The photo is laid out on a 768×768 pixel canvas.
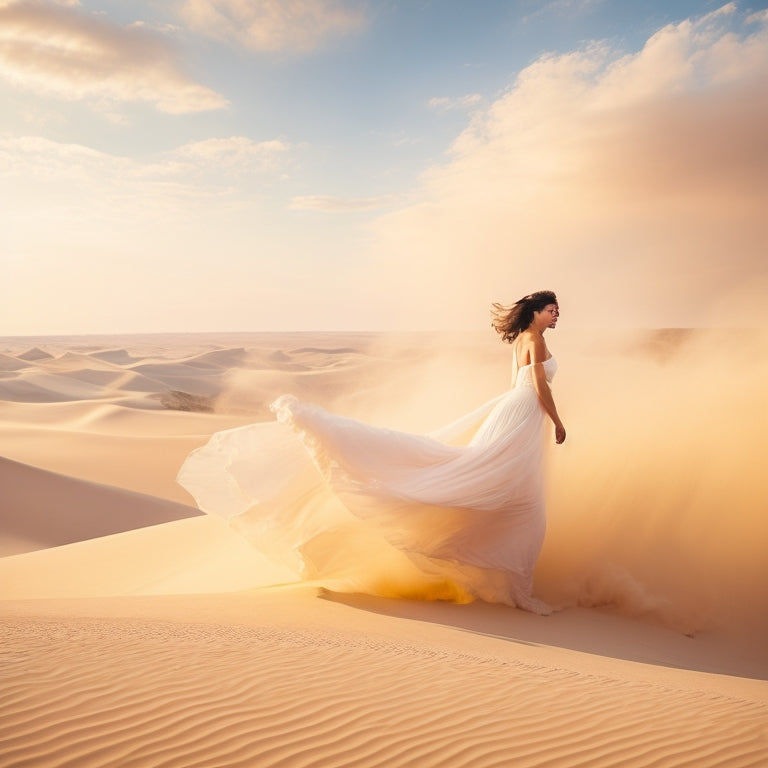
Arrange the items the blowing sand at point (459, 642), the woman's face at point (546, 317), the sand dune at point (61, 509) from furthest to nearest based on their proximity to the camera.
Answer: the sand dune at point (61, 509) → the woman's face at point (546, 317) → the blowing sand at point (459, 642)

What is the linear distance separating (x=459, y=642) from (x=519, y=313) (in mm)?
3063

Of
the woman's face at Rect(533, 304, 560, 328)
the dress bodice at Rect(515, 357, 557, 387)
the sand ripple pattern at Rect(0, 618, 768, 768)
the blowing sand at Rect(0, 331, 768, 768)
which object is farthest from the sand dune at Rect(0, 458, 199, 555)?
the woman's face at Rect(533, 304, 560, 328)

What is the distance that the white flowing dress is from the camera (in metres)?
5.10

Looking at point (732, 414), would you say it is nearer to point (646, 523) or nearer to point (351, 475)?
point (646, 523)

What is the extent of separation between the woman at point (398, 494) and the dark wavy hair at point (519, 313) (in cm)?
2

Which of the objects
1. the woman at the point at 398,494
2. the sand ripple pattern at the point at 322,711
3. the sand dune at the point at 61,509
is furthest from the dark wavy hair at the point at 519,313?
the sand dune at the point at 61,509

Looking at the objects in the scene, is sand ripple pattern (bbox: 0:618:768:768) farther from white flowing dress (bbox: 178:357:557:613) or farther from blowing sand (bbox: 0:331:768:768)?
white flowing dress (bbox: 178:357:557:613)

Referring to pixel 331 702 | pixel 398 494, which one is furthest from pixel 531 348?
pixel 331 702

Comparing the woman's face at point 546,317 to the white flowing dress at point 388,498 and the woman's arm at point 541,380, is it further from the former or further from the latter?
the white flowing dress at point 388,498

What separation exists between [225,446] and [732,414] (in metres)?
6.89

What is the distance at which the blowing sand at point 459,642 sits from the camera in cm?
283

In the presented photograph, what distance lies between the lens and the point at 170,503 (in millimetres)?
16609

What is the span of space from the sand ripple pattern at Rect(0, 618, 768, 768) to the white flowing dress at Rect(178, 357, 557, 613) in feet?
4.35

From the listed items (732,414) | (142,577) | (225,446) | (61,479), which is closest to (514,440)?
(225,446)
